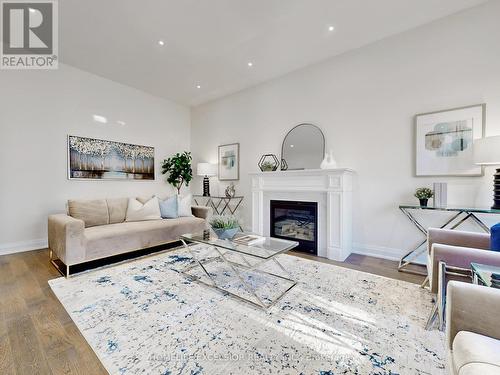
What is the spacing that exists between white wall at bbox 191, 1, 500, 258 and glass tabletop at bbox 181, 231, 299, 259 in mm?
1716

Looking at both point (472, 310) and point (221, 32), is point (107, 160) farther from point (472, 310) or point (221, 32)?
point (472, 310)

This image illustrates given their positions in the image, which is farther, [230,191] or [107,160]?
[230,191]

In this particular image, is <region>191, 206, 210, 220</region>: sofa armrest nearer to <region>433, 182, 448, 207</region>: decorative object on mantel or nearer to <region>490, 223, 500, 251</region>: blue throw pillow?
<region>433, 182, 448, 207</region>: decorative object on mantel

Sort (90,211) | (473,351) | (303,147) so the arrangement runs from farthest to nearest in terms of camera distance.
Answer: (303,147)
(90,211)
(473,351)

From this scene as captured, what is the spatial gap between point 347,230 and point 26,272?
413 cm

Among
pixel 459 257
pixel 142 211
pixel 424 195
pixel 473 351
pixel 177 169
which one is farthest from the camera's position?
pixel 177 169

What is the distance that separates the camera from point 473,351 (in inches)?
33.5

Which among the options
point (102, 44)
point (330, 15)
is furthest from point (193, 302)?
point (102, 44)

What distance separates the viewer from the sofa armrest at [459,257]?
1438 millimetres

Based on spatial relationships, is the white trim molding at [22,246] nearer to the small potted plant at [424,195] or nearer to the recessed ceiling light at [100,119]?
the recessed ceiling light at [100,119]

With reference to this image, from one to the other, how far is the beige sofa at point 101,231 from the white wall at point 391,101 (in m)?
2.41

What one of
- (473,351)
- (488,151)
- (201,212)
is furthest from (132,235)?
(488,151)

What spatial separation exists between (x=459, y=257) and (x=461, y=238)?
563mm

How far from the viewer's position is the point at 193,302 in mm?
2006
